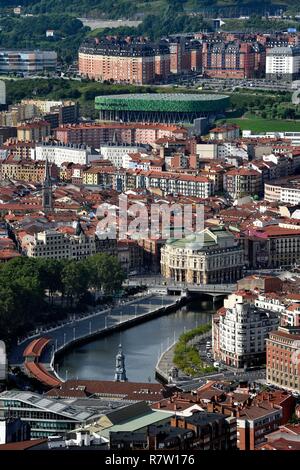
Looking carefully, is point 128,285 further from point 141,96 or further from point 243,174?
point 141,96

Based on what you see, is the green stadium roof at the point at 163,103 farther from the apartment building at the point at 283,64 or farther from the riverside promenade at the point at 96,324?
the riverside promenade at the point at 96,324

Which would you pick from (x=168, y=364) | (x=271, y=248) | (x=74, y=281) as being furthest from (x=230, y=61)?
(x=168, y=364)

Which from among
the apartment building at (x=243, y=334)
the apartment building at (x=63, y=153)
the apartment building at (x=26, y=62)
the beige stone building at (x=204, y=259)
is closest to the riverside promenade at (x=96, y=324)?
the beige stone building at (x=204, y=259)

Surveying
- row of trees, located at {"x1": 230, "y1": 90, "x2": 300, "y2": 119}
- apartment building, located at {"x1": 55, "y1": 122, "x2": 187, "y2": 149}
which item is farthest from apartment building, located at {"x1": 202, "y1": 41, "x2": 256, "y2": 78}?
apartment building, located at {"x1": 55, "y1": 122, "x2": 187, "y2": 149}

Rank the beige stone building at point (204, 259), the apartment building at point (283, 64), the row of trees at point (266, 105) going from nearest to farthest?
1. the beige stone building at point (204, 259)
2. the row of trees at point (266, 105)
3. the apartment building at point (283, 64)

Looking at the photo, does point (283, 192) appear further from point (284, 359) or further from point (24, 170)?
point (284, 359)
